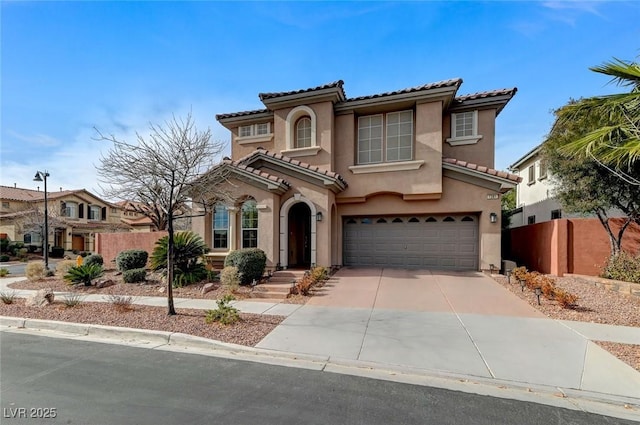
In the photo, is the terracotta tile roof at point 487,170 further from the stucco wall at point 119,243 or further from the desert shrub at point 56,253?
the desert shrub at point 56,253

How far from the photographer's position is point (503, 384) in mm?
4488

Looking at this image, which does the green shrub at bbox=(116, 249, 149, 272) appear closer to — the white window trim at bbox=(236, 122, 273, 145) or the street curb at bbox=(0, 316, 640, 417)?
the street curb at bbox=(0, 316, 640, 417)

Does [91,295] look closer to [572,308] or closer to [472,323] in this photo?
[472,323]

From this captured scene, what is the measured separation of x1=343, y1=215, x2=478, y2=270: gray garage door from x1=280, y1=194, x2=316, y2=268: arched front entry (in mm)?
1993

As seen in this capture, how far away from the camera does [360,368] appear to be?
5.05 meters

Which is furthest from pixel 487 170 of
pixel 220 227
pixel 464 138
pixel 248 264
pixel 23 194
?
A: pixel 23 194

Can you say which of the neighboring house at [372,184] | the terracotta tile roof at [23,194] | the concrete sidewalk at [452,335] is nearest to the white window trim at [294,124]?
the neighboring house at [372,184]

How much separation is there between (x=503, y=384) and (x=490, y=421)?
1.06 meters

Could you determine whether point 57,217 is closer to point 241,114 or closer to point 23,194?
point 23,194

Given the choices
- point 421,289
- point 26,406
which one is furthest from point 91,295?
point 421,289

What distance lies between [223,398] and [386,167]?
11.5m

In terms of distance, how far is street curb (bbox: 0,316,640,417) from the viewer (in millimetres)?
4137

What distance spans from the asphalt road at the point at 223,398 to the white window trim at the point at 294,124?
35.7 ft

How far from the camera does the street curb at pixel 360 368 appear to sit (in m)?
4.14
